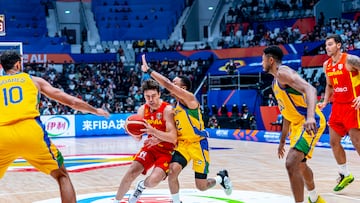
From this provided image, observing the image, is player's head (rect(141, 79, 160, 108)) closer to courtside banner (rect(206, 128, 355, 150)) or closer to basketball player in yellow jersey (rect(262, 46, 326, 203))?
basketball player in yellow jersey (rect(262, 46, 326, 203))

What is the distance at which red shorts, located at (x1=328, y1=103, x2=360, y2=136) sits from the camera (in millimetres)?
8008

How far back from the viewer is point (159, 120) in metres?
6.63

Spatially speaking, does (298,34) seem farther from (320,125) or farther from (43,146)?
(43,146)

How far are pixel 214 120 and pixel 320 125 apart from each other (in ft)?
53.6

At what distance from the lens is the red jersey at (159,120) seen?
21.7ft

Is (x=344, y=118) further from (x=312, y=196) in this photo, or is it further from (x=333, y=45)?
(x=312, y=196)

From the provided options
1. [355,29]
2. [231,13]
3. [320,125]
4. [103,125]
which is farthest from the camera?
[231,13]

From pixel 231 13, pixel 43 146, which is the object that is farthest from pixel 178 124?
pixel 231 13

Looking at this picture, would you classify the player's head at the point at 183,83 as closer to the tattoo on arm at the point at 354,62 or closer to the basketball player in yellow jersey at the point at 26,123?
the basketball player in yellow jersey at the point at 26,123

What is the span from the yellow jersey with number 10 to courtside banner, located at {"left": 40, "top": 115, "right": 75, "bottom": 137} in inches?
726

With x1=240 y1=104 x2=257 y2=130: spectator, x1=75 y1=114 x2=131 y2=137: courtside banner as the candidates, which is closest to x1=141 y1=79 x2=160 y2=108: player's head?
x1=240 y1=104 x2=257 y2=130: spectator

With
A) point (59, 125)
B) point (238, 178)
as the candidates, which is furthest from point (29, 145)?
point (59, 125)

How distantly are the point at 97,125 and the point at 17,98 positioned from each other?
19.9m

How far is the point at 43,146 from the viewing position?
17.2 ft
